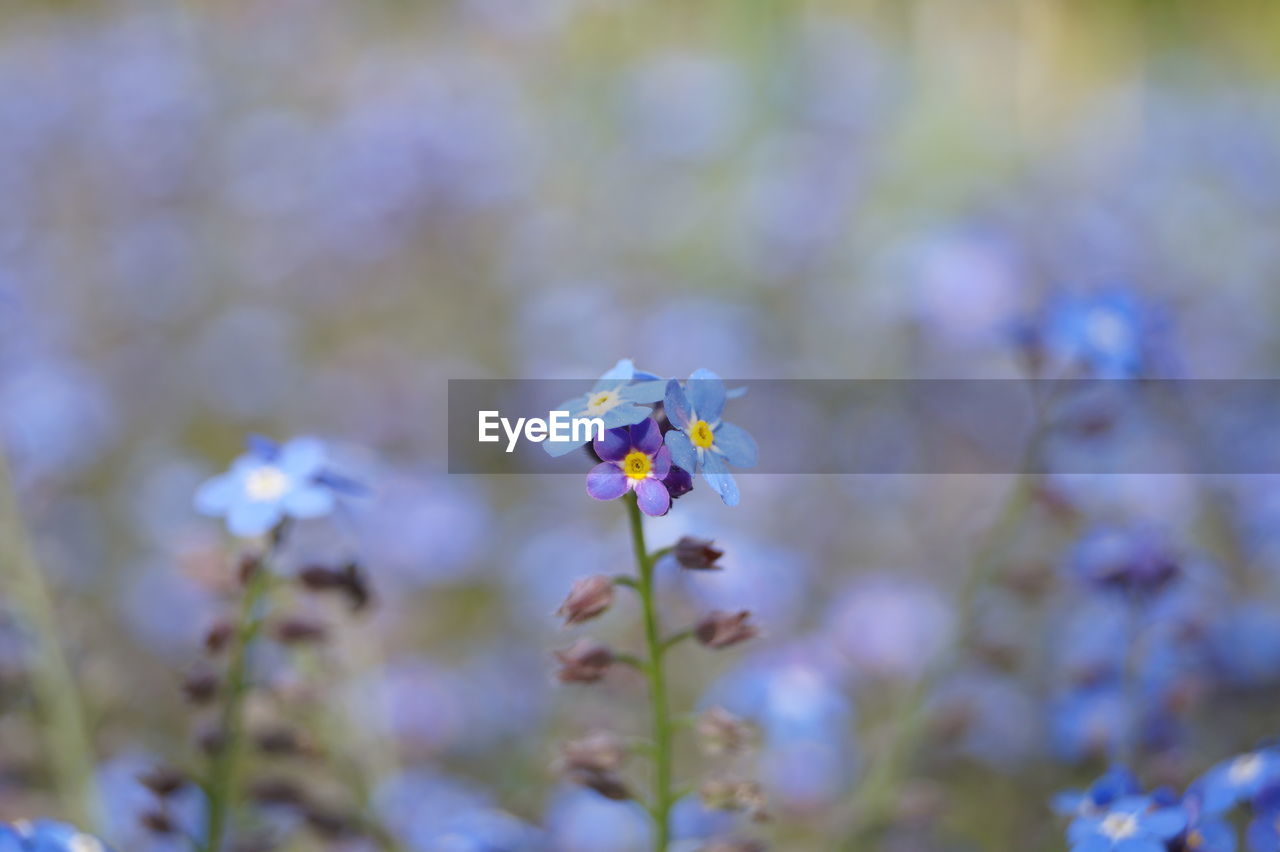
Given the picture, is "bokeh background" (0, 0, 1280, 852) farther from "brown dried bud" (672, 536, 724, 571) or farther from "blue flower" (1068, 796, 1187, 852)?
"blue flower" (1068, 796, 1187, 852)

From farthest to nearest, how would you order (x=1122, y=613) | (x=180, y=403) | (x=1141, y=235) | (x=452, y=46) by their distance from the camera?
(x=452, y=46)
(x=1141, y=235)
(x=180, y=403)
(x=1122, y=613)

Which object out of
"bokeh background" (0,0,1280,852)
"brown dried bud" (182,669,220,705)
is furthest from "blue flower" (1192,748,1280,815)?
"brown dried bud" (182,669,220,705)

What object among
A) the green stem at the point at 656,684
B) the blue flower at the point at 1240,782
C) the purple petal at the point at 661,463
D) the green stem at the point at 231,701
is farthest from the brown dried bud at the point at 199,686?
the blue flower at the point at 1240,782

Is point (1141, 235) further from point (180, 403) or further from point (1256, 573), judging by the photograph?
point (180, 403)

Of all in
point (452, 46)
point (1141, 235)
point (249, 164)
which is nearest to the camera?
point (1141, 235)

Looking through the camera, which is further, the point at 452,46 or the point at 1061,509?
the point at 452,46

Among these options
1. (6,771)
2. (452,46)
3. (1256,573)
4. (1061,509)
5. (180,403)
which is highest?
(452,46)

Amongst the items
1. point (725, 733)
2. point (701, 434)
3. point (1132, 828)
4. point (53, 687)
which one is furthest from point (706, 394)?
point (53, 687)

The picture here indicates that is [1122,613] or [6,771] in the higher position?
[1122,613]

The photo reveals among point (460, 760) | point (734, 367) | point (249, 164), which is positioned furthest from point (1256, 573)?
point (249, 164)
